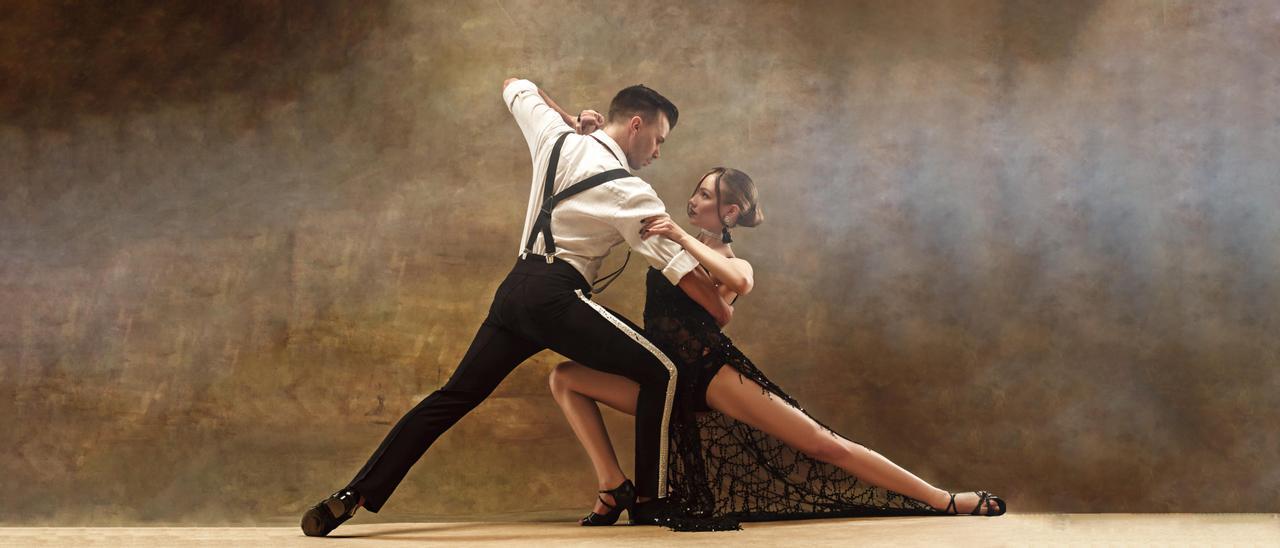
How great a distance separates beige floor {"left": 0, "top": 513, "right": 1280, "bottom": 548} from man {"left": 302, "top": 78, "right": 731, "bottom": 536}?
0.19 meters

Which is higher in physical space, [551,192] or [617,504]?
[551,192]

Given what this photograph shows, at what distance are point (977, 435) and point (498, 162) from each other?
2023mm

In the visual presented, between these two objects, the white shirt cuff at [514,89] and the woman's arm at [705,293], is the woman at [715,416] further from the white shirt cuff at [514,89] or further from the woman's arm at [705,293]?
the white shirt cuff at [514,89]

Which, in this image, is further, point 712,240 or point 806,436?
point 712,240

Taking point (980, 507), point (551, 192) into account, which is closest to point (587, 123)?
point (551, 192)

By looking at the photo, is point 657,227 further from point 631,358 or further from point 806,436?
point 806,436

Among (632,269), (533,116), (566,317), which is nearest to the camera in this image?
(566,317)

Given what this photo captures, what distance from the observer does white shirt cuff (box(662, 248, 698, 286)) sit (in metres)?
2.77

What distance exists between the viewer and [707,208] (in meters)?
3.35

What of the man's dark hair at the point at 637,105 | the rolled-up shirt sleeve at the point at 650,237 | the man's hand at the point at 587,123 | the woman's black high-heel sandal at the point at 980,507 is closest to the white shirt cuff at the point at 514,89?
the man's hand at the point at 587,123

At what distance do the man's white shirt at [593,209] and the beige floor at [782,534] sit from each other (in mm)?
713

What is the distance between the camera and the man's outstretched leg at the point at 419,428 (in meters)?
2.64

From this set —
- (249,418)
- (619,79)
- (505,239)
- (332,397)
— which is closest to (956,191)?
(619,79)

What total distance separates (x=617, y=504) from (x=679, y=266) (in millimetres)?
763
